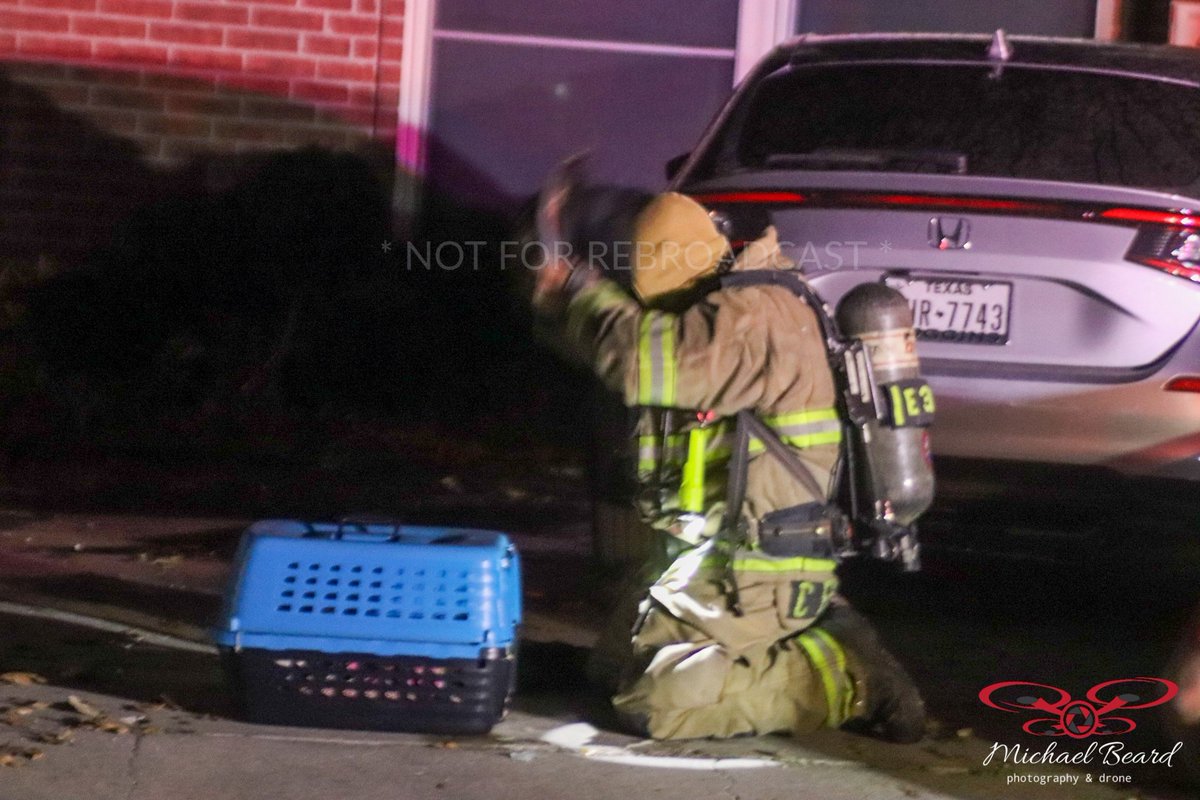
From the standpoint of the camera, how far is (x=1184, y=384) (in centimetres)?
483

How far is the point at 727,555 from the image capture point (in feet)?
13.9

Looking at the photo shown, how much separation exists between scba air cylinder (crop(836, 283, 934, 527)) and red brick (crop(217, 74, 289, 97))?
A: 16.5ft

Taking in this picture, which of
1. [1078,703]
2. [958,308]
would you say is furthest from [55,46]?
[1078,703]

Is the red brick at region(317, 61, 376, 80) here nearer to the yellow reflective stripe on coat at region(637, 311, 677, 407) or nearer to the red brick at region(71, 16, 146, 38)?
the red brick at region(71, 16, 146, 38)

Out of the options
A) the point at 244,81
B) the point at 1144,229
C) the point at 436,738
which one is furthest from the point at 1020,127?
the point at 244,81

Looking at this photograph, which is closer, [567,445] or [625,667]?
[625,667]

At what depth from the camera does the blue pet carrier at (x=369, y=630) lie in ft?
13.0

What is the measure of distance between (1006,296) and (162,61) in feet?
16.8

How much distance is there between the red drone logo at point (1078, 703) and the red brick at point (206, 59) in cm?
535

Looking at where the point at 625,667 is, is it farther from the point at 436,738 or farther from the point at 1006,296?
the point at 1006,296

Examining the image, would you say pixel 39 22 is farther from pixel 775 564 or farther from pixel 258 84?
pixel 775 564

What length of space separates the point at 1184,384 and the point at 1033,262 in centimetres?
53

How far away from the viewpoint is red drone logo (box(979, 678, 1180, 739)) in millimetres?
4457

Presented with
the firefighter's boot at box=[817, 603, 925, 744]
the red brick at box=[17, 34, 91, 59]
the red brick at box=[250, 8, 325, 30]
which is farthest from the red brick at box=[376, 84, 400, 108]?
the firefighter's boot at box=[817, 603, 925, 744]
